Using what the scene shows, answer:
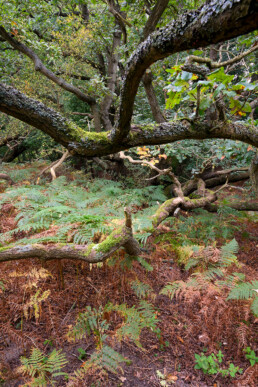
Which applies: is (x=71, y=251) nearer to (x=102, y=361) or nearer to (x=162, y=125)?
(x=102, y=361)

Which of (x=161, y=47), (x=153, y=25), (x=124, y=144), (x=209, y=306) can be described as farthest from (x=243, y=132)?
(x=153, y=25)

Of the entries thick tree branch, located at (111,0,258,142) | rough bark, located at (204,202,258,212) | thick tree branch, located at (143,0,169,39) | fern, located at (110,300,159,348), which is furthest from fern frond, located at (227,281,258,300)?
thick tree branch, located at (143,0,169,39)

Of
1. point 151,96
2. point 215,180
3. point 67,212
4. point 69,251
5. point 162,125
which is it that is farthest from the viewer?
point 215,180

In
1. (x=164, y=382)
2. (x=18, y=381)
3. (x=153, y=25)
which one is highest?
(x=153, y=25)

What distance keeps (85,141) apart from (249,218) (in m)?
5.80

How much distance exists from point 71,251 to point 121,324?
41.5 inches

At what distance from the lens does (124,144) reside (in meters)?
3.10

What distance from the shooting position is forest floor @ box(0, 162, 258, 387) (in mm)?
2271

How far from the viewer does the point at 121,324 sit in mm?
2555

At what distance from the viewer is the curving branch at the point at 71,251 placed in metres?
2.41

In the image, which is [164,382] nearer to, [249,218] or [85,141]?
[85,141]

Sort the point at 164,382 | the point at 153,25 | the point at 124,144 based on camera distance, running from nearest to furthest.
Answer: the point at 164,382 → the point at 124,144 → the point at 153,25

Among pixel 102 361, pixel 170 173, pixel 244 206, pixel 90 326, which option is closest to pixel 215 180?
pixel 244 206

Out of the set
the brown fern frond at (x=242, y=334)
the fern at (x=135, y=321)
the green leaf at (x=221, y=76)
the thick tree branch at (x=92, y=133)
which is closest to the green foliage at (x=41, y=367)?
the fern at (x=135, y=321)
